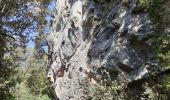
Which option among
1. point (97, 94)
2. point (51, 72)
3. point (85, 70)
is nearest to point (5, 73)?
point (51, 72)

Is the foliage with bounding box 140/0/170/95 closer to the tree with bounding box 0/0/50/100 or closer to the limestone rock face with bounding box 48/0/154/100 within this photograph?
the limestone rock face with bounding box 48/0/154/100

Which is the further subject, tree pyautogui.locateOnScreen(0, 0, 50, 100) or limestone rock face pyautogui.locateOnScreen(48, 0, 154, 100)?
tree pyautogui.locateOnScreen(0, 0, 50, 100)

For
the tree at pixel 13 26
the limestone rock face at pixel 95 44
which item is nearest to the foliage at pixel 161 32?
the limestone rock face at pixel 95 44

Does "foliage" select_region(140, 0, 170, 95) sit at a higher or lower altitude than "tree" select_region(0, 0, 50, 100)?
lower

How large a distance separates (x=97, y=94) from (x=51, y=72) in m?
8.97

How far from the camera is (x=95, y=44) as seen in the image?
14.7 metres

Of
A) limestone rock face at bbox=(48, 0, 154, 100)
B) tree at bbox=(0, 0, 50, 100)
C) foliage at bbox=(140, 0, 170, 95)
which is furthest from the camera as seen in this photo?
tree at bbox=(0, 0, 50, 100)

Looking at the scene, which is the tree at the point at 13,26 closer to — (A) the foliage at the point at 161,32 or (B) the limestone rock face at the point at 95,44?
(B) the limestone rock face at the point at 95,44

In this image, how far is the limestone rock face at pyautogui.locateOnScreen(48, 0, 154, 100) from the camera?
12.1 metres

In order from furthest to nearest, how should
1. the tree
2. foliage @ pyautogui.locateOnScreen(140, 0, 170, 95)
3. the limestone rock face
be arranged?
the tree
the limestone rock face
foliage @ pyautogui.locateOnScreen(140, 0, 170, 95)

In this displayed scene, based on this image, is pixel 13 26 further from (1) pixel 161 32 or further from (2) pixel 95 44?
(1) pixel 161 32

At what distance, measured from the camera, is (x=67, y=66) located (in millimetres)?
18125

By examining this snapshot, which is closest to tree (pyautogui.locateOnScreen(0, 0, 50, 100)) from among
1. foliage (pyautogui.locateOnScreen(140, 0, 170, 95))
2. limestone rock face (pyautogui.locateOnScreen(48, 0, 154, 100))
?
limestone rock face (pyautogui.locateOnScreen(48, 0, 154, 100))

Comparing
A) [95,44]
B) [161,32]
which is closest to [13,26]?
[95,44]
